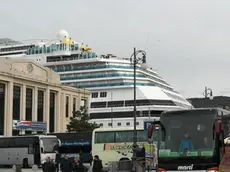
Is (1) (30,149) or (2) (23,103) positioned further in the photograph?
(2) (23,103)

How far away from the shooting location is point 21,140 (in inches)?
1571

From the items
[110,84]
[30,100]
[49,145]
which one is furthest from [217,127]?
[110,84]

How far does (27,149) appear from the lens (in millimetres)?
39562

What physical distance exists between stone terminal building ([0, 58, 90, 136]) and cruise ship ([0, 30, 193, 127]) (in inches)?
901

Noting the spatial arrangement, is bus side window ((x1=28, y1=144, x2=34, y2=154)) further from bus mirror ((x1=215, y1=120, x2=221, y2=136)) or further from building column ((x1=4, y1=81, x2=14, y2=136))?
bus mirror ((x1=215, y1=120, x2=221, y2=136))

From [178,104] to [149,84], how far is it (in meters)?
9.65

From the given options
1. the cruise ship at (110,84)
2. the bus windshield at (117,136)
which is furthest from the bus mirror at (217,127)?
the cruise ship at (110,84)

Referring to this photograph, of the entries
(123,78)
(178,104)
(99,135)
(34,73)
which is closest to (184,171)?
(99,135)

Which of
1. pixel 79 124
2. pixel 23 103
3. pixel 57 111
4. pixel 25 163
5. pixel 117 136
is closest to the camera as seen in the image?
pixel 117 136

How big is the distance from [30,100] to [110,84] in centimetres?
3343

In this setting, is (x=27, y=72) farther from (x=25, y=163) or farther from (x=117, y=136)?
(x=117, y=136)

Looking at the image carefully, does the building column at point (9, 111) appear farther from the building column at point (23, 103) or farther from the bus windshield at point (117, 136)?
the bus windshield at point (117, 136)

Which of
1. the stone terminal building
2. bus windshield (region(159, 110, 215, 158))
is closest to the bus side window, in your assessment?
the stone terminal building

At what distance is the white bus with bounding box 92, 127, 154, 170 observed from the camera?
33.8 m
